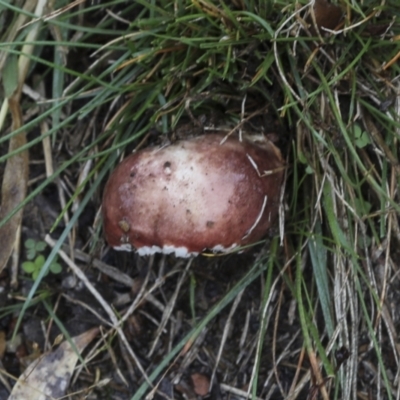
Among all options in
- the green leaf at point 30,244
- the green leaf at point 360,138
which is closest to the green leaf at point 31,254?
the green leaf at point 30,244

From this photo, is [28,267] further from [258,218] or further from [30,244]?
[258,218]

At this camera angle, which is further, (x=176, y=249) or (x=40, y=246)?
(x=40, y=246)


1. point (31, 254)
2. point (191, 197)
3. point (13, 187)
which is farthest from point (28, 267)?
point (191, 197)

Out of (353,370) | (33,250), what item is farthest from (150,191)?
(353,370)

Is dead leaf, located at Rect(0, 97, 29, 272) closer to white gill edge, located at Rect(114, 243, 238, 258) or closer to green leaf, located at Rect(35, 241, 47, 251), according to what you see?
green leaf, located at Rect(35, 241, 47, 251)

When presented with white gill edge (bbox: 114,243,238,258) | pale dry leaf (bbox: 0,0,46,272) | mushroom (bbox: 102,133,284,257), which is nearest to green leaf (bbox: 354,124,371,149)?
mushroom (bbox: 102,133,284,257)

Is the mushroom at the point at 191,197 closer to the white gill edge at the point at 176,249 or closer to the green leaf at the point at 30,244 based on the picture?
the white gill edge at the point at 176,249
